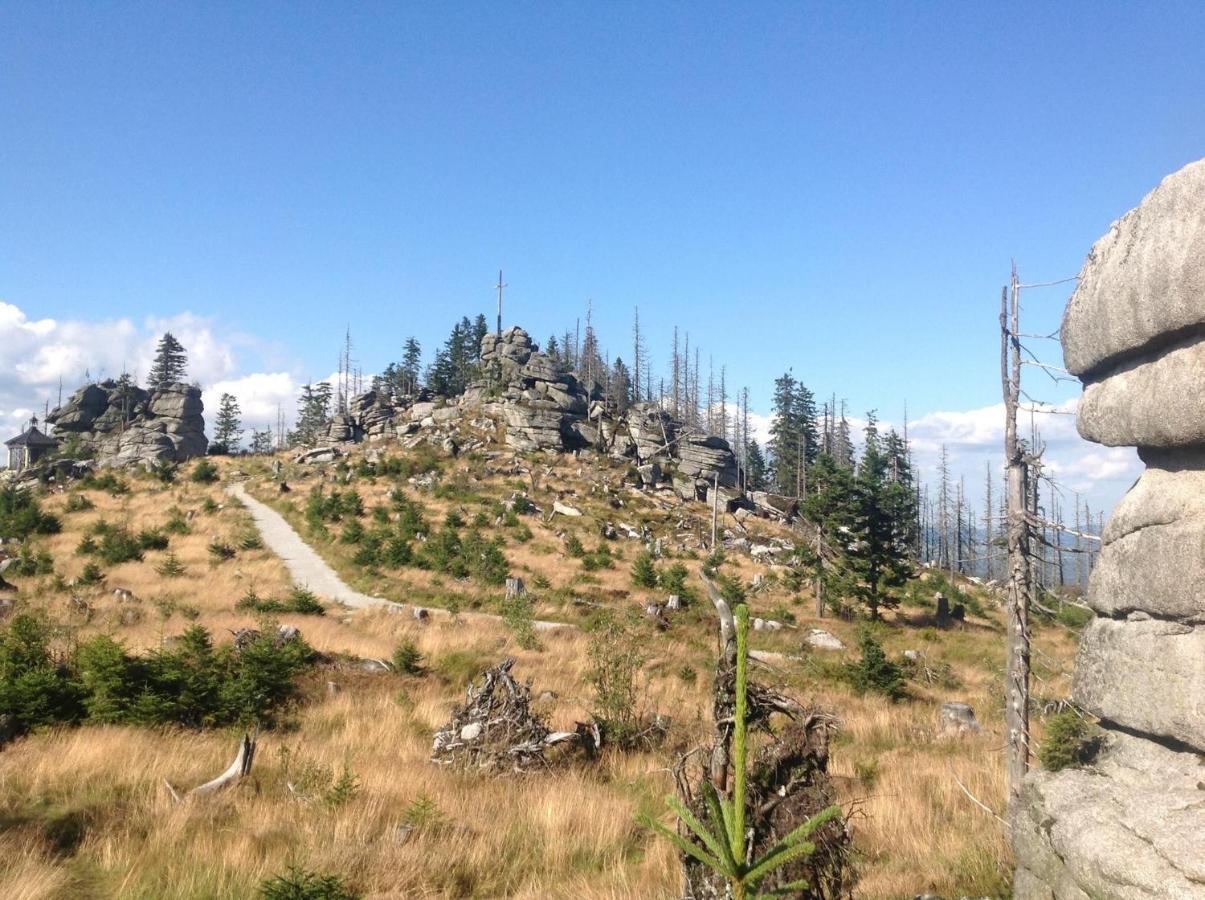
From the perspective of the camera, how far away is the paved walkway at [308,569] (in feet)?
75.6

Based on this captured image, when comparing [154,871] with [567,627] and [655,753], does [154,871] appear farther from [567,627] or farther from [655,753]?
[567,627]

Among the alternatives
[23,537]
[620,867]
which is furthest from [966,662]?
[23,537]

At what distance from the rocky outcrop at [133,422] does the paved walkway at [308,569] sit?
23.8m

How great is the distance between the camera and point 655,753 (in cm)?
995

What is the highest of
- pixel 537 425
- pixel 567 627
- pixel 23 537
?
pixel 537 425

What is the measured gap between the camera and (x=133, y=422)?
65.6 meters

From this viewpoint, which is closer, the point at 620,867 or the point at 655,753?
the point at 620,867

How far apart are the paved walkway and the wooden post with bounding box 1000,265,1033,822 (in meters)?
14.2

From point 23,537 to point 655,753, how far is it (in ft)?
110

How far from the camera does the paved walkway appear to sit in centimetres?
2303

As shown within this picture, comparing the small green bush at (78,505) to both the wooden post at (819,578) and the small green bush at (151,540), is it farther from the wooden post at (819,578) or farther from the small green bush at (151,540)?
the wooden post at (819,578)

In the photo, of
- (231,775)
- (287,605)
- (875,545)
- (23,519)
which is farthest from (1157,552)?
(23,519)

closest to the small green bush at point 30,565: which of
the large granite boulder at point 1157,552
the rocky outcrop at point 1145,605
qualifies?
the rocky outcrop at point 1145,605

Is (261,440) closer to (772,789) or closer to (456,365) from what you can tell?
(456,365)
